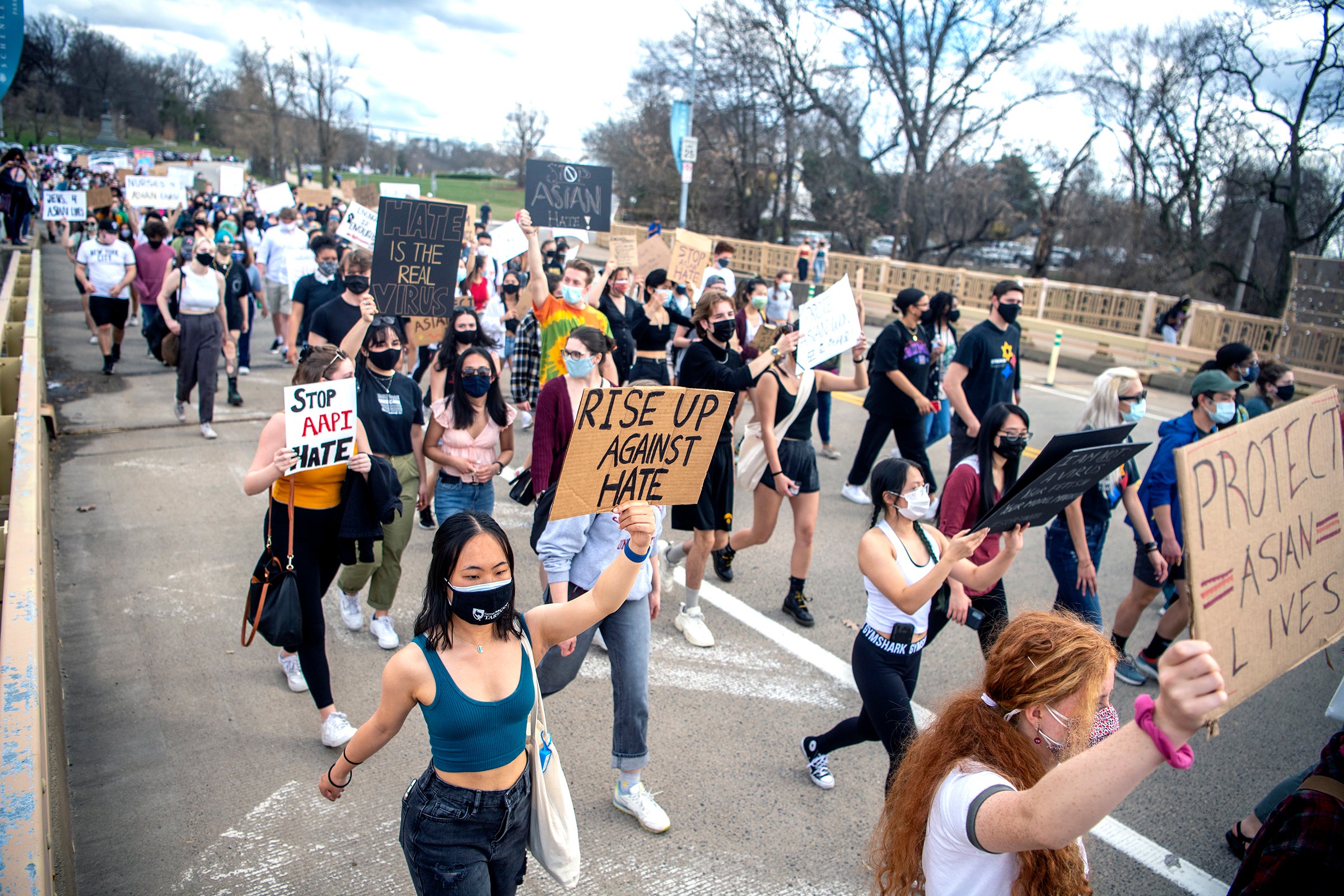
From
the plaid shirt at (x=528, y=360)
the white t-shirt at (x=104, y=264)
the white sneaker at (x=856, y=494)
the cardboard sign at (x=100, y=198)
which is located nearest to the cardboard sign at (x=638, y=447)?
the plaid shirt at (x=528, y=360)

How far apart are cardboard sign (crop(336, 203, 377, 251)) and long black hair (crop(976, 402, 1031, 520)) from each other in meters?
6.60

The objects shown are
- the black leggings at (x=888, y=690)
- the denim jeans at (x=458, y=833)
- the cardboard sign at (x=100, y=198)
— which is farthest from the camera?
the cardboard sign at (x=100, y=198)

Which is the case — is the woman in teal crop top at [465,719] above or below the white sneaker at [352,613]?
above

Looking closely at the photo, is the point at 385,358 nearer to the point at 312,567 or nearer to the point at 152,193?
the point at 312,567

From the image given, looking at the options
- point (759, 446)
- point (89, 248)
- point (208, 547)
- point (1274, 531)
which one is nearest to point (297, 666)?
point (208, 547)

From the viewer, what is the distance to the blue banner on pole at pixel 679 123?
2416 cm

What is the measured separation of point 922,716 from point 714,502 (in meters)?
1.67

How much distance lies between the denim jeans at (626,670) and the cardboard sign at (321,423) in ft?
3.92

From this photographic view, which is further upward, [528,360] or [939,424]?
[528,360]

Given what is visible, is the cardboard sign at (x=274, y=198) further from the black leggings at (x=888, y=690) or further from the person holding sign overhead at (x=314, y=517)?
the black leggings at (x=888, y=690)

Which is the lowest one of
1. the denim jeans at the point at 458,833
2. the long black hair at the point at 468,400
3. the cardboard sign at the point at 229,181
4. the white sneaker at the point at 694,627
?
the white sneaker at the point at 694,627

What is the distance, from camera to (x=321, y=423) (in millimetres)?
3814

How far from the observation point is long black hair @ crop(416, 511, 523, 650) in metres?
2.45

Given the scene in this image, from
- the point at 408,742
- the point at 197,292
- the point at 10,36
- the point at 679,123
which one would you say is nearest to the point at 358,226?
the point at 197,292
